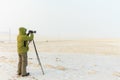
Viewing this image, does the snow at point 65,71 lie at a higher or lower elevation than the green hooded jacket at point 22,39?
lower

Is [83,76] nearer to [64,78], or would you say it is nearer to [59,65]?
[64,78]

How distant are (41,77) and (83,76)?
162 cm

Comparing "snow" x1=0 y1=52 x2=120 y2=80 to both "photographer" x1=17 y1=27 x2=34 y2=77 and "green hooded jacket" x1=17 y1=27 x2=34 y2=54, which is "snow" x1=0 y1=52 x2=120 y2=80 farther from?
"green hooded jacket" x1=17 y1=27 x2=34 y2=54

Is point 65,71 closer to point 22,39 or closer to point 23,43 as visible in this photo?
point 23,43

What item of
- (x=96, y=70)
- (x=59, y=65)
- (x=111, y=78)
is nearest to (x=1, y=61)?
(x=59, y=65)

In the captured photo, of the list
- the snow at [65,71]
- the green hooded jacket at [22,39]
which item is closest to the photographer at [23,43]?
the green hooded jacket at [22,39]

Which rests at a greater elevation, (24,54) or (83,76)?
(24,54)

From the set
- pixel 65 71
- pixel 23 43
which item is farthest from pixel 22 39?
pixel 65 71

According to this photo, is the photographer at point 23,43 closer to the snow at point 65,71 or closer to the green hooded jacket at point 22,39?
the green hooded jacket at point 22,39

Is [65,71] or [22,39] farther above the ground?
[22,39]

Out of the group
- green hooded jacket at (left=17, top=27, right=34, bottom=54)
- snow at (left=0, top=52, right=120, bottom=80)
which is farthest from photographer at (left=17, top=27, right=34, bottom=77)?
snow at (left=0, top=52, right=120, bottom=80)

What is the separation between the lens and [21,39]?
10797 mm

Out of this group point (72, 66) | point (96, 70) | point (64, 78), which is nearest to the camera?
point (64, 78)

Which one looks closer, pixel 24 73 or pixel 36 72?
pixel 24 73
